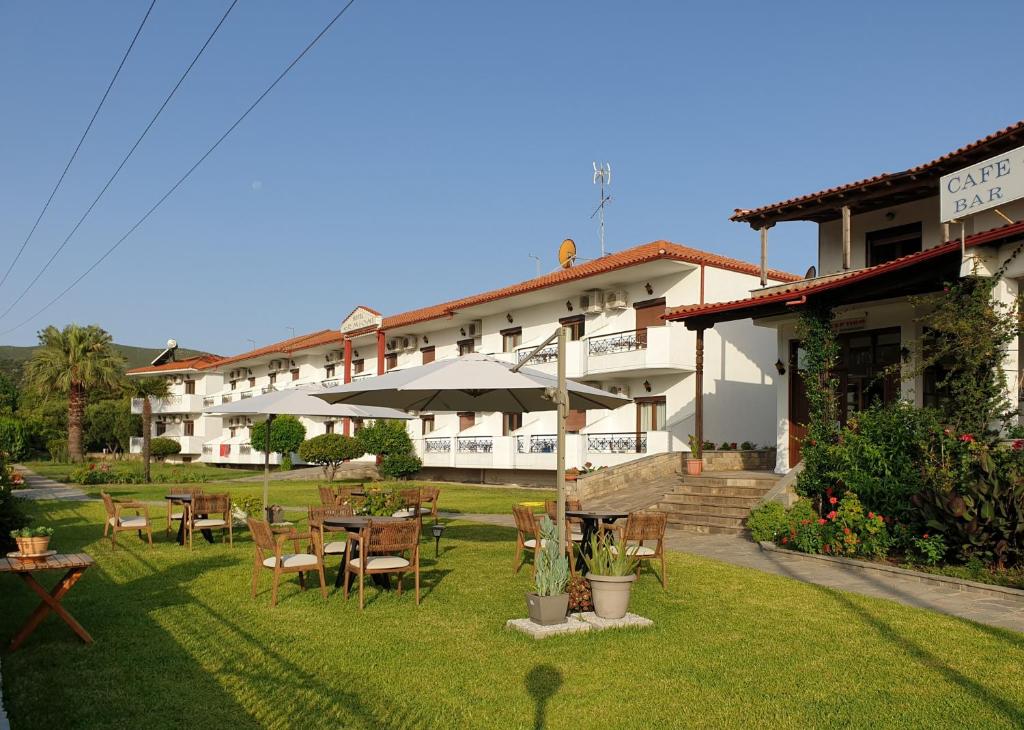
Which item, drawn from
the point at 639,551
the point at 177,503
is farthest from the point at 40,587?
the point at 177,503

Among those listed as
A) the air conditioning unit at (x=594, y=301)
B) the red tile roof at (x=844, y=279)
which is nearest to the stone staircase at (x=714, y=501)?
the red tile roof at (x=844, y=279)

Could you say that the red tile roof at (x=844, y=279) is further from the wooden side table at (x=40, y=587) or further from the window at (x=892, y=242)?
the wooden side table at (x=40, y=587)

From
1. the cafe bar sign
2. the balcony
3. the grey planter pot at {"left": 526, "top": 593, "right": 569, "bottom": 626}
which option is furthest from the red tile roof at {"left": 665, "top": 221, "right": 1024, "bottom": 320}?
the balcony

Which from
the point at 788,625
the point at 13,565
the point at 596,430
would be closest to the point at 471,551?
the point at 788,625

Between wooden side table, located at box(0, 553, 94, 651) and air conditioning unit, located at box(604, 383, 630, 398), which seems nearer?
wooden side table, located at box(0, 553, 94, 651)

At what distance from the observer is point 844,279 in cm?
1391

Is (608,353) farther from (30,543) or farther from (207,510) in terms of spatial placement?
(30,543)

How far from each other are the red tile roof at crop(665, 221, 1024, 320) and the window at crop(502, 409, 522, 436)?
40.1 ft

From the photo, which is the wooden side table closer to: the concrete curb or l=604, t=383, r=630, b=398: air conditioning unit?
the concrete curb

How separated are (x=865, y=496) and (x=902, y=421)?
126cm

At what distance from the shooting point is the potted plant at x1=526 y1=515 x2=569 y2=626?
270 inches

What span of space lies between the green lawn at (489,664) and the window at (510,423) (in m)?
20.3

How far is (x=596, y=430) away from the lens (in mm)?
24781

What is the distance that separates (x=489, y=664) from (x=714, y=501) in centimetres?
1005
